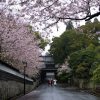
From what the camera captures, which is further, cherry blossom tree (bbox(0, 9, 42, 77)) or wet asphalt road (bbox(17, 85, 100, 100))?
A: wet asphalt road (bbox(17, 85, 100, 100))

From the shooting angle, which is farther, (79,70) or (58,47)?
(58,47)

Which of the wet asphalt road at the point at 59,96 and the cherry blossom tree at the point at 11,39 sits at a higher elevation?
the cherry blossom tree at the point at 11,39

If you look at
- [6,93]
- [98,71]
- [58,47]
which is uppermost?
[58,47]

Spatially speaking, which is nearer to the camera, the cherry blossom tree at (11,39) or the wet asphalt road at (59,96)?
the cherry blossom tree at (11,39)

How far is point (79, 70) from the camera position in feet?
226

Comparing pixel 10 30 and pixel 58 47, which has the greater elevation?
pixel 58 47

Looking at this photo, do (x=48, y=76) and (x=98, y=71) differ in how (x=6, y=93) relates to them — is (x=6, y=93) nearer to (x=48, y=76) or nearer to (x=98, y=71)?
(x=98, y=71)

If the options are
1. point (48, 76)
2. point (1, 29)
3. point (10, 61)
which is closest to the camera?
point (1, 29)

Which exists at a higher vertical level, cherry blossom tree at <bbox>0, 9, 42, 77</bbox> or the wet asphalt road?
cherry blossom tree at <bbox>0, 9, 42, 77</bbox>

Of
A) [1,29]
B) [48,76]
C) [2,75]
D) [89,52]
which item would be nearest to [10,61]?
[1,29]

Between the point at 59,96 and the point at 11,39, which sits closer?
the point at 11,39

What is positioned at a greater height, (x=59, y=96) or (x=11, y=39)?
(x=11, y=39)

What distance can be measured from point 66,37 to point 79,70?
137ft

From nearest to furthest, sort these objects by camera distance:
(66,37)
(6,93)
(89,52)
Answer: (6,93), (89,52), (66,37)
